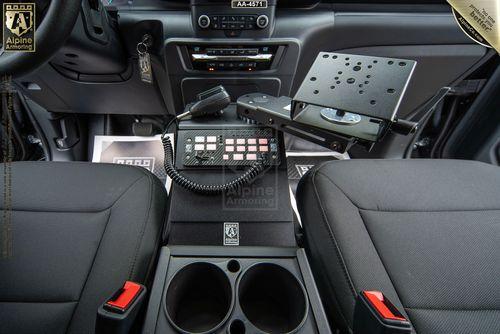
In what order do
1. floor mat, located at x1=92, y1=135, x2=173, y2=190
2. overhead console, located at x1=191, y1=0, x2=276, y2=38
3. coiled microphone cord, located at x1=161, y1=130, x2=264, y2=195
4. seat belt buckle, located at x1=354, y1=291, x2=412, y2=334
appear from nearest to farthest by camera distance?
seat belt buckle, located at x1=354, y1=291, x2=412, y2=334 < coiled microphone cord, located at x1=161, y1=130, x2=264, y2=195 < overhead console, located at x1=191, y1=0, x2=276, y2=38 < floor mat, located at x1=92, y1=135, x2=173, y2=190

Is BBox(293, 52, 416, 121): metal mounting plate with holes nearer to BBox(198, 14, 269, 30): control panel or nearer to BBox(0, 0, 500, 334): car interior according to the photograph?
BBox(0, 0, 500, 334): car interior

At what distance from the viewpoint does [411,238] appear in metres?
0.62

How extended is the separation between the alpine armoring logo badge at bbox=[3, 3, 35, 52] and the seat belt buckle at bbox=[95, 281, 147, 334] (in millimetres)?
490

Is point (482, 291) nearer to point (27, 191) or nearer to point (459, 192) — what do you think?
point (459, 192)

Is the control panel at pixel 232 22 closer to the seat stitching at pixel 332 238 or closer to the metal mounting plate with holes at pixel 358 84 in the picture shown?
A: the metal mounting plate with holes at pixel 358 84

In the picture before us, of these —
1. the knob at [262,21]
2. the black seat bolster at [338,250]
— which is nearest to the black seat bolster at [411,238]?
the black seat bolster at [338,250]

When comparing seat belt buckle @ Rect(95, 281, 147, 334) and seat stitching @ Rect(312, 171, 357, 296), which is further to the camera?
seat stitching @ Rect(312, 171, 357, 296)

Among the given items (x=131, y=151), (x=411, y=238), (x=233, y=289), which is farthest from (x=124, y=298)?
(x=131, y=151)

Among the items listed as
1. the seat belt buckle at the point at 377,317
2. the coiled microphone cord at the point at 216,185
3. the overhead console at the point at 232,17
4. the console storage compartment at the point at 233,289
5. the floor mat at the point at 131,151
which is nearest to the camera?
the seat belt buckle at the point at 377,317

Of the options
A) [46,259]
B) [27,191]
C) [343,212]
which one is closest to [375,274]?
[343,212]

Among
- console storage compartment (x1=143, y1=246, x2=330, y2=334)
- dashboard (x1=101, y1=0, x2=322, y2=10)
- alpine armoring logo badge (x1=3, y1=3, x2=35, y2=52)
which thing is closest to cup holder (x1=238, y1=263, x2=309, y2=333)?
console storage compartment (x1=143, y1=246, x2=330, y2=334)

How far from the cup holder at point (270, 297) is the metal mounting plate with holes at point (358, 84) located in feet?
1.12

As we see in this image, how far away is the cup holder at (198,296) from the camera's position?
0.55 metres

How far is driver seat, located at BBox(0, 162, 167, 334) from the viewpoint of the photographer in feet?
1.72
